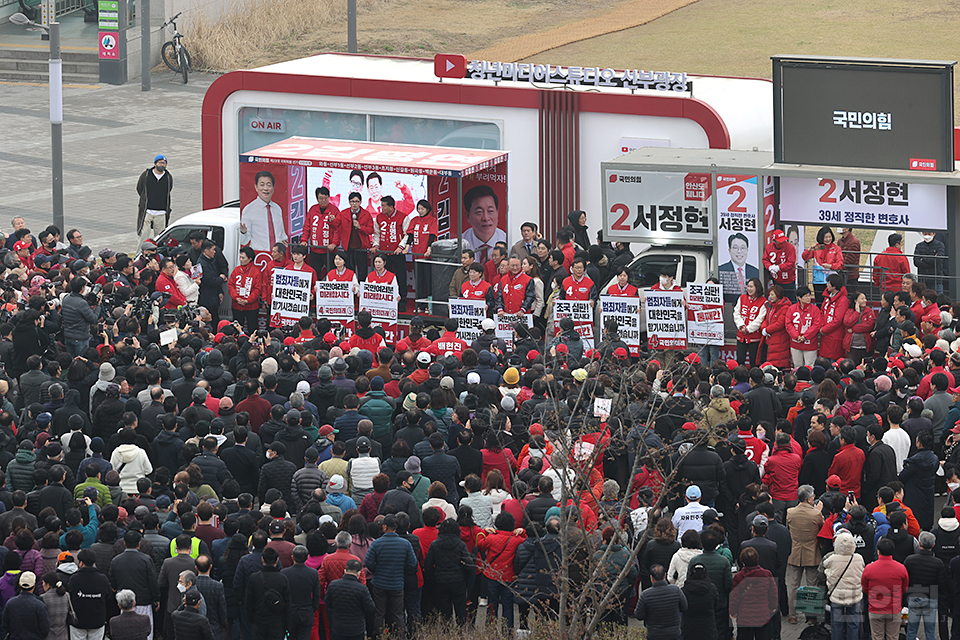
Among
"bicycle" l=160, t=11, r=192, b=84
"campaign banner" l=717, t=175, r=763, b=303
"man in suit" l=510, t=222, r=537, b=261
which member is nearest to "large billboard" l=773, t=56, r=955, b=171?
"campaign banner" l=717, t=175, r=763, b=303

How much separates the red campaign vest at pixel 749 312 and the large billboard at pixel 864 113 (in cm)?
221

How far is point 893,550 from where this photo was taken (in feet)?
36.9

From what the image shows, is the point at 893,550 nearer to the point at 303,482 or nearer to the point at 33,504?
Answer: the point at 303,482

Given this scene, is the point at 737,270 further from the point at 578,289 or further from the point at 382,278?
the point at 382,278

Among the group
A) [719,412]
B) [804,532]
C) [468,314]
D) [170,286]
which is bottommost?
[804,532]

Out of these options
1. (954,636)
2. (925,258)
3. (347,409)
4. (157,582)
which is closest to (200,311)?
(347,409)

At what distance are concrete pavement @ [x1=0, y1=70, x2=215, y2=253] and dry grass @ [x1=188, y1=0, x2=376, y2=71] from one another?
112cm

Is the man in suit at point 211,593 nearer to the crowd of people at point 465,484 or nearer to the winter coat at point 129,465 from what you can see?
the crowd of people at point 465,484

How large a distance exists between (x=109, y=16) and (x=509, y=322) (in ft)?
79.1

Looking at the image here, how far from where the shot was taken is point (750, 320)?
1733cm

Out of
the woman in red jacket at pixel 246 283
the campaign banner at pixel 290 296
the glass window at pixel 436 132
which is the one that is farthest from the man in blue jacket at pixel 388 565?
the glass window at pixel 436 132

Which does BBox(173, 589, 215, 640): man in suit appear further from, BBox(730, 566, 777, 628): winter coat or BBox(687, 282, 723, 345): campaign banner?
BBox(687, 282, 723, 345): campaign banner

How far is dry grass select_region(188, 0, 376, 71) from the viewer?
42031mm

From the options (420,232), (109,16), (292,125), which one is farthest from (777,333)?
(109,16)
